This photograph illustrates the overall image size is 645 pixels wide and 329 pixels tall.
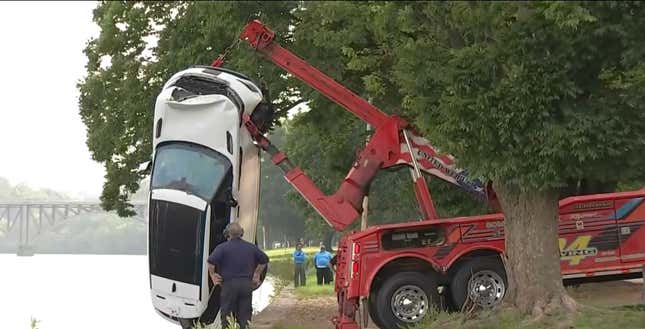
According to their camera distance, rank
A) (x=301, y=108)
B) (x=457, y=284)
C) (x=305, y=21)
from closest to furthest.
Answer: (x=457, y=284) → (x=305, y=21) → (x=301, y=108)

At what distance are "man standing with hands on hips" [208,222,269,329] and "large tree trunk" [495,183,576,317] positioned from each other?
318 cm

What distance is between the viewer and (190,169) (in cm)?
1279

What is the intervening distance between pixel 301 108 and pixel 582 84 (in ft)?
35.0

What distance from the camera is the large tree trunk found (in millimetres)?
10281

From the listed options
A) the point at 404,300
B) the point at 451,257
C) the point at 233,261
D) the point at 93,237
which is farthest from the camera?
the point at 93,237

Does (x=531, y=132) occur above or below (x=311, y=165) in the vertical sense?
below

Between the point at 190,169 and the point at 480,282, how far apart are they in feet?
15.4

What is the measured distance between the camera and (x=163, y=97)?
43.9 feet

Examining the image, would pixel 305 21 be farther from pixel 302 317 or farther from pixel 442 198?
pixel 302 317

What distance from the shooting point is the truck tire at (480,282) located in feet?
41.2

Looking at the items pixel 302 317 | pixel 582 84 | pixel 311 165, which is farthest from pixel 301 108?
pixel 311 165

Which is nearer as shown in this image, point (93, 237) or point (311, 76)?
point (311, 76)

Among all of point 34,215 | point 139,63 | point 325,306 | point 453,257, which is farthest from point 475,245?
point 34,215

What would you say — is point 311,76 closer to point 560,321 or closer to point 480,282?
point 480,282
